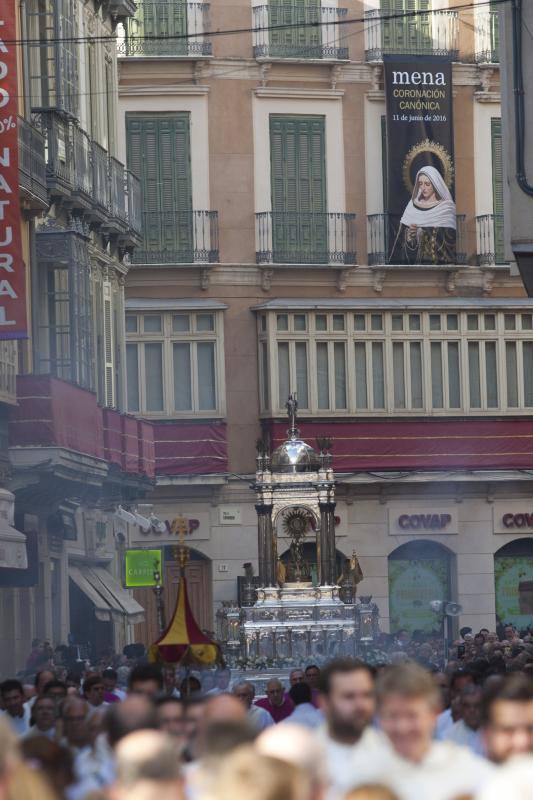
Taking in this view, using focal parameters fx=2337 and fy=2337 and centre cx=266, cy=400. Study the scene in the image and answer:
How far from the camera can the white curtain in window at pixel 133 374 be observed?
153 feet

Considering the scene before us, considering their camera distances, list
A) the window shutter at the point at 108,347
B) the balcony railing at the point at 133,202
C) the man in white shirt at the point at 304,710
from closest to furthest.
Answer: the man in white shirt at the point at 304,710, the window shutter at the point at 108,347, the balcony railing at the point at 133,202

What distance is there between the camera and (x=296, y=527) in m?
34.2

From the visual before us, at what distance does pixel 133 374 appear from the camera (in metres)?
46.5

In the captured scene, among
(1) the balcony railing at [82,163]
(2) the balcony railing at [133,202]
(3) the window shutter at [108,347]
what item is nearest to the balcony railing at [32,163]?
(1) the balcony railing at [82,163]

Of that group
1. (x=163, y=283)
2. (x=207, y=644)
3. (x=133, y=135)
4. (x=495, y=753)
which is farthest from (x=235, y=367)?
(x=495, y=753)

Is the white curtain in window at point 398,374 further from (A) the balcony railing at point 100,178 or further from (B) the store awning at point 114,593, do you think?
(A) the balcony railing at point 100,178

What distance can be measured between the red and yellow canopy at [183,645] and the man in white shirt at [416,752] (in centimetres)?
1341

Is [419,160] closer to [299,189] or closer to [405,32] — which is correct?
[299,189]

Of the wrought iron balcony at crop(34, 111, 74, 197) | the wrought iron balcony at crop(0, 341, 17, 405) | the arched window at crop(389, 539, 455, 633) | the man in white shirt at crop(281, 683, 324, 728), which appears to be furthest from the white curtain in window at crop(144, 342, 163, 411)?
the man in white shirt at crop(281, 683, 324, 728)

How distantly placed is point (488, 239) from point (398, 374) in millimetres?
3369

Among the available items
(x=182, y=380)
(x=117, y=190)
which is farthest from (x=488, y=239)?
(x=117, y=190)

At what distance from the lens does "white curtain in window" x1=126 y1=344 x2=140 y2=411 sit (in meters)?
46.5

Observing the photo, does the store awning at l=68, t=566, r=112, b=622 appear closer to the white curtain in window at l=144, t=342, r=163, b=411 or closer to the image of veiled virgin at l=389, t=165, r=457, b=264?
the white curtain in window at l=144, t=342, r=163, b=411

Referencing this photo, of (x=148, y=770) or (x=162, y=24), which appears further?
(x=162, y=24)
